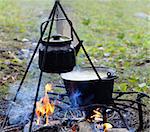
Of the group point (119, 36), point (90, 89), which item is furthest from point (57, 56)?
point (119, 36)

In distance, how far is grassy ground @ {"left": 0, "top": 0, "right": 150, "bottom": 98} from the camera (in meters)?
5.60

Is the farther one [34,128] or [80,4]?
[80,4]

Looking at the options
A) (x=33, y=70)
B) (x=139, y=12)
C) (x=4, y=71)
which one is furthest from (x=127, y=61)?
(x=139, y=12)

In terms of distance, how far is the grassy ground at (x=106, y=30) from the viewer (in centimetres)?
560

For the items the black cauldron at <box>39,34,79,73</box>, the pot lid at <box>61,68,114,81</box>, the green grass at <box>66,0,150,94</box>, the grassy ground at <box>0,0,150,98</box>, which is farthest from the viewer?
the grassy ground at <box>0,0,150,98</box>

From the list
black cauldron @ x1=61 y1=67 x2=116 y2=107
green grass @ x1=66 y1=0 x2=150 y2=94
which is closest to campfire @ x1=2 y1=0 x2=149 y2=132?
black cauldron @ x1=61 y1=67 x2=116 y2=107

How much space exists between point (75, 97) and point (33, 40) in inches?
146

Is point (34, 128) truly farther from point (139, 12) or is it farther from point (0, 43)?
point (139, 12)

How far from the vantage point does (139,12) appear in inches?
367

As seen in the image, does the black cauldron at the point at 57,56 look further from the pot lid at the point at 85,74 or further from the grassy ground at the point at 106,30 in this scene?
the grassy ground at the point at 106,30

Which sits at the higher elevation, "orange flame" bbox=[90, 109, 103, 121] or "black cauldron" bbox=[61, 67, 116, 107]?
"black cauldron" bbox=[61, 67, 116, 107]

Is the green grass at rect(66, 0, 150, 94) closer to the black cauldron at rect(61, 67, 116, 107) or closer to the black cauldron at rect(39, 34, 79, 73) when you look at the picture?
the black cauldron at rect(61, 67, 116, 107)

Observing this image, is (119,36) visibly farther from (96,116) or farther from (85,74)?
(96,116)

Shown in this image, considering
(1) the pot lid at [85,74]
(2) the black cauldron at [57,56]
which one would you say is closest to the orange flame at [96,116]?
(1) the pot lid at [85,74]
